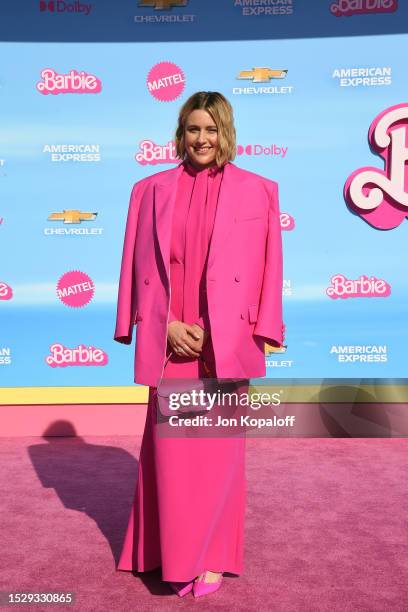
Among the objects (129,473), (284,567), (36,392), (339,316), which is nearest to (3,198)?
(36,392)

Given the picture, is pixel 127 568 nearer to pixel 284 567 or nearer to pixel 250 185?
pixel 284 567

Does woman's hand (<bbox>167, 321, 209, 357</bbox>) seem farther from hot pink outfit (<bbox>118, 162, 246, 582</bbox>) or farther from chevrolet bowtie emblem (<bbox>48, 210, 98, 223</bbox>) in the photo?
chevrolet bowtie emblem (<bbox>48, 210, 98, 223</bbox>)

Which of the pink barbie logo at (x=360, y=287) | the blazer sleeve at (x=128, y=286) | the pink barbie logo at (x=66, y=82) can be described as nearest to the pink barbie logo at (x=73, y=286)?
the pink barbie logo at (x=66, y=82)

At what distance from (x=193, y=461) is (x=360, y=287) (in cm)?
→ 273

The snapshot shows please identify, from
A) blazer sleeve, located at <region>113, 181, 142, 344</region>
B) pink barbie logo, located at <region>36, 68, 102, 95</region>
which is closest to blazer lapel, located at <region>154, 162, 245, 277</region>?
blazer sleeve, located at <region>113, 181, 142, 344</region>

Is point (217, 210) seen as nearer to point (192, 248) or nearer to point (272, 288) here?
point (192, 248)

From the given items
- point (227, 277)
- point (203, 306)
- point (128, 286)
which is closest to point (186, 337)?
point (203, 306)

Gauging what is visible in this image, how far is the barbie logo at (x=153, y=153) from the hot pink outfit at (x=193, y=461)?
8.19 feet

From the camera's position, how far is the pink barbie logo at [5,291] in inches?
195

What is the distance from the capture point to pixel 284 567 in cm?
271

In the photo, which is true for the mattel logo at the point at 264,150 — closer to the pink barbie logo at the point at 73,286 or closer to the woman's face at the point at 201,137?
the pink barbie logo at the point at 73,286

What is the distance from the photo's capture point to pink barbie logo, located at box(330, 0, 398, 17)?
478cm

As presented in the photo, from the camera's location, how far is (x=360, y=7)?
15.7ft

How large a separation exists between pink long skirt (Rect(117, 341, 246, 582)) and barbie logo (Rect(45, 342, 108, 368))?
8.22 ft
